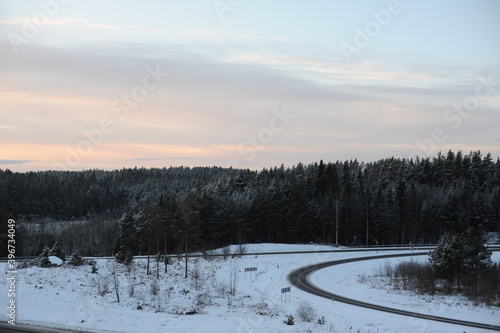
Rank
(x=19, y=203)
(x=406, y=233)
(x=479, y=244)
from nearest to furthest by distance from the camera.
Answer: (x=479, y=244) → (x=406, y=233) → (x=19, y=203)

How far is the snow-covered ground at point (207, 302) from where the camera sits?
96.3 ft

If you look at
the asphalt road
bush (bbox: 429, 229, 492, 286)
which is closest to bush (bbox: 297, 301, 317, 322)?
the asphalt road

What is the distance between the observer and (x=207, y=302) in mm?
38344

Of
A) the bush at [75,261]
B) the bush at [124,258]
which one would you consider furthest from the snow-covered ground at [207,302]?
the bush at [75,261]

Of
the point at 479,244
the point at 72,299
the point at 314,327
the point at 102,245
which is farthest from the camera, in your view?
the point at 102,245

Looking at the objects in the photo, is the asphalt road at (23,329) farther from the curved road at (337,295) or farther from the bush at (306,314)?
the curved road at (337,295)

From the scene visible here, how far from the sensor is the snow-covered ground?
29.4 m

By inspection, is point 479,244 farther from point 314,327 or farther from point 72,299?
point 72,299

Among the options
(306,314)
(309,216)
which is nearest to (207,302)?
(306,314)

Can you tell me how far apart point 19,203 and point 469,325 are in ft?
437

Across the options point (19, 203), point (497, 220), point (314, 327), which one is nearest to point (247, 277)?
point (314, 327)

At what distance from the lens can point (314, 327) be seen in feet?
96.3
